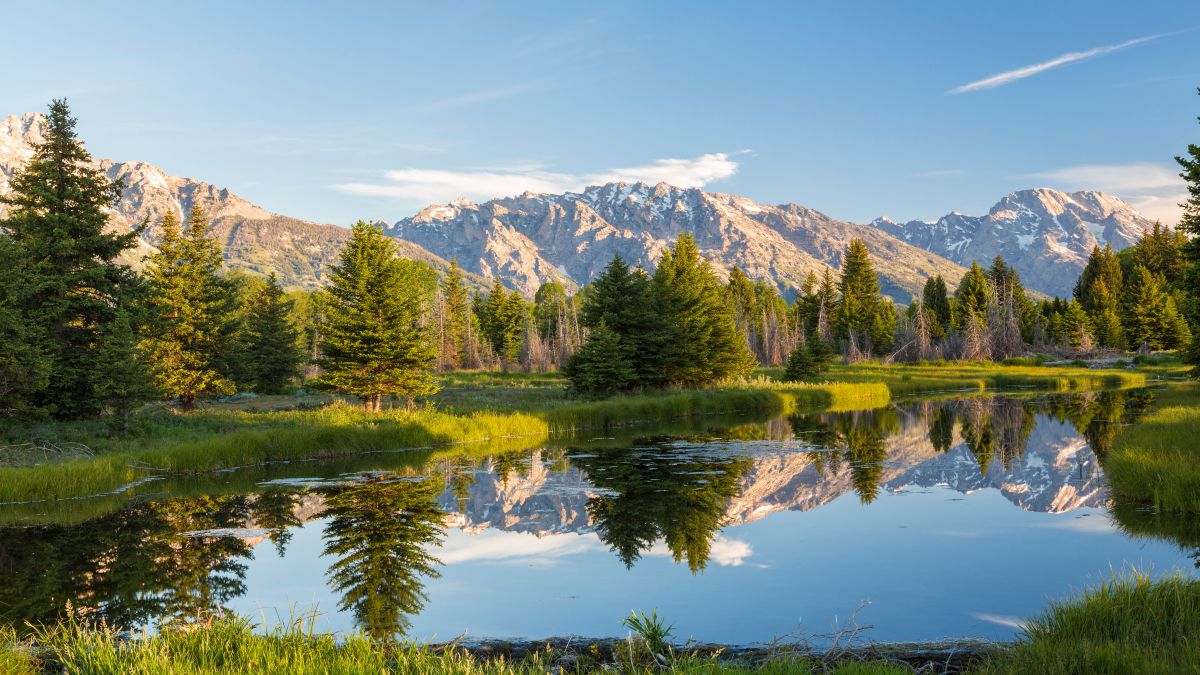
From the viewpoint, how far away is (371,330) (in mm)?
34281

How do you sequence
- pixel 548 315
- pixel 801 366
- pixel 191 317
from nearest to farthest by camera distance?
pixel 191 317 → pixel 801 366 → pixel 548 315

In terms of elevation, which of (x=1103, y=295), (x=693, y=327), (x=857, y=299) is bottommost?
(x=693, y=327)

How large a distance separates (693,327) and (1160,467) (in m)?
35.3

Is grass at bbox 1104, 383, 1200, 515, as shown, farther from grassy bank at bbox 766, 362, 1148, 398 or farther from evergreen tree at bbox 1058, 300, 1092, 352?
evergreen tree at bbox 1058, 300, 1092, 352

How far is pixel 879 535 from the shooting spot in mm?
15500

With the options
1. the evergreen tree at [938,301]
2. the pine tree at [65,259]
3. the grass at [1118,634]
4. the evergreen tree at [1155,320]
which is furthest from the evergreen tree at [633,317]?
the evergreen tree at [938,301]

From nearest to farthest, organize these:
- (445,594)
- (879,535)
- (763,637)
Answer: (763,637) < (445,594) < (879,535)

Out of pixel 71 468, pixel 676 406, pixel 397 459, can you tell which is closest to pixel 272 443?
pixel 397 459

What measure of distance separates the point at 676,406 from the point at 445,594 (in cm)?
3045

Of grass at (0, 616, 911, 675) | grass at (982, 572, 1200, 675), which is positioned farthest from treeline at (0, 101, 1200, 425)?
grass at (0, 616, 911, 675)

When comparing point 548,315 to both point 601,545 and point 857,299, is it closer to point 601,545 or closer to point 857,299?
point 857,299

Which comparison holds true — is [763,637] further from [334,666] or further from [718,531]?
[718,531]

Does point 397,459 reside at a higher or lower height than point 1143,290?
lower

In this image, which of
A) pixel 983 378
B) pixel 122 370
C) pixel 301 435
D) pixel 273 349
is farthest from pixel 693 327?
pixel 122 370
